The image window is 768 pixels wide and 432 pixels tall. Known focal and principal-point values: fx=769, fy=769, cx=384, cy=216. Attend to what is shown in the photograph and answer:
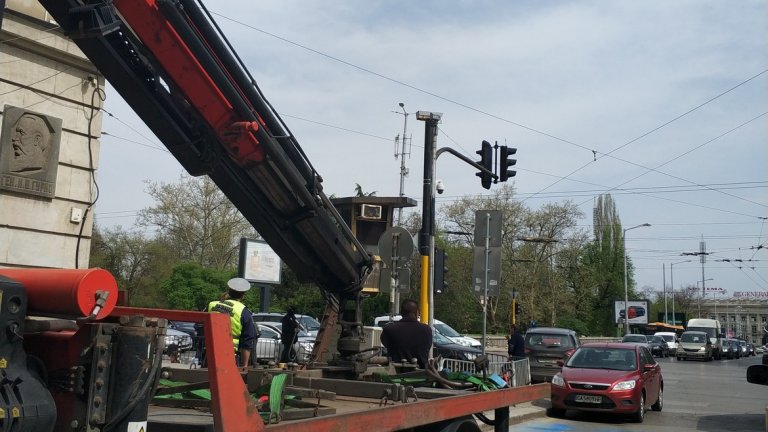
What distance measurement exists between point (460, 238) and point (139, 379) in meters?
56.2

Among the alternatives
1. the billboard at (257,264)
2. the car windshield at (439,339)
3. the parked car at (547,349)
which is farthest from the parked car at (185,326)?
the billboard at (257,264)

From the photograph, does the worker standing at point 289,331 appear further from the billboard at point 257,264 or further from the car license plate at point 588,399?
the billboard at point 257,264

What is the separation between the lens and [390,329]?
787 centimetres

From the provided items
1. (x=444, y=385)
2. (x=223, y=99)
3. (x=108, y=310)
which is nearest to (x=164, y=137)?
(x=223, y=99)

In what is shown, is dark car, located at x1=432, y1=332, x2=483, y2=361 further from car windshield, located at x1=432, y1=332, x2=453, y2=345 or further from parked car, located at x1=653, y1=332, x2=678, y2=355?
parked car, located at x1=653, y1=332, x2=678, y2=355

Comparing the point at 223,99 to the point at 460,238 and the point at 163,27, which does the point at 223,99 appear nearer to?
the point at 163,27

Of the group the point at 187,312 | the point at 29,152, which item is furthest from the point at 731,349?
the point at 187,312

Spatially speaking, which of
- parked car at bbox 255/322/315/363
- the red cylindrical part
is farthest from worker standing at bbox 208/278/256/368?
the red cylindrical part

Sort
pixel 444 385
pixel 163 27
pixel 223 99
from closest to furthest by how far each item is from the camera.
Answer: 1. pixel 444 385
2. pixel 163 27
3. pixel 223 99

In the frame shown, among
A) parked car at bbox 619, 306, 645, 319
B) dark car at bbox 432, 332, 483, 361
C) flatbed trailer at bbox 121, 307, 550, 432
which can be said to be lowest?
dark car at bbox 432, 332, 483, 361

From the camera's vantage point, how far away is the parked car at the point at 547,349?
22.0 metres

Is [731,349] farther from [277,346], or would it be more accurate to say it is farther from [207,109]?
[207,109]

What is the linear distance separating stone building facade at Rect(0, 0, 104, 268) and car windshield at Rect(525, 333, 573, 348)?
14.5 m

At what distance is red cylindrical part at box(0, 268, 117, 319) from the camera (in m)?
3.14
